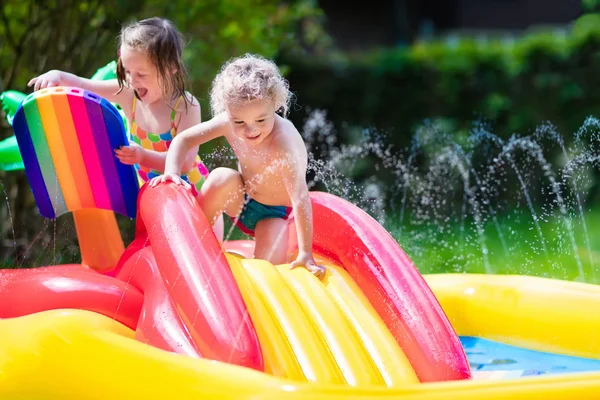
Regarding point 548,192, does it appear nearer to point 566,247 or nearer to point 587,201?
point 587,201

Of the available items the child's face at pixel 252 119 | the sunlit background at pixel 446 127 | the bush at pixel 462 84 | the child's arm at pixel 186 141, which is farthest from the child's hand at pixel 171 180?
the bush at pixel 462 84

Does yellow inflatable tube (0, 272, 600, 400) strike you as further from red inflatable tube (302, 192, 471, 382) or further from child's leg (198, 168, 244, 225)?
child's leg (198, 168, 244, 225)

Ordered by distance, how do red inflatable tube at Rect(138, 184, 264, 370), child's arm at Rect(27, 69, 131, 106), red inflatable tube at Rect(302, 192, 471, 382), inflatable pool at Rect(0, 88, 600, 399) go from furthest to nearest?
child's arm at Rect(27, 69, 131, 106), red inflatable tube at Rect(302, 192, 471, 382), red inflatable tube at Rect(138, 184, 264, 370), inflatable pool at Rect(0, 88, 600, 399)

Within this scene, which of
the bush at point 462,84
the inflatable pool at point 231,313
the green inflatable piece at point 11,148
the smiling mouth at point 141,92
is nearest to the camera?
the inflatable pool at point 231,313

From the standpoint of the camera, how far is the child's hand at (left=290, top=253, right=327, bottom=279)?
3.37 m

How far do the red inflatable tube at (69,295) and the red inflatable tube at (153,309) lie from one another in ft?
0.24

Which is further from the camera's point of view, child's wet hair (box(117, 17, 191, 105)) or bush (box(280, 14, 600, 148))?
bush (box(280, 14, 600, 148))

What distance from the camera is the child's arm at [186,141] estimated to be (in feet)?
11.2

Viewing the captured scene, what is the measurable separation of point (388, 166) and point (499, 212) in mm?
1103

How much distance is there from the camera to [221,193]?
3545mm

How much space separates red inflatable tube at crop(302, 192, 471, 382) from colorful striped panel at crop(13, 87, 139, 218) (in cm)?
78

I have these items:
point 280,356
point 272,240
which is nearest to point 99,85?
point 272,240

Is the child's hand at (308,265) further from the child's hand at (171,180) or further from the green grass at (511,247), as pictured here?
the green grass at (511,247)

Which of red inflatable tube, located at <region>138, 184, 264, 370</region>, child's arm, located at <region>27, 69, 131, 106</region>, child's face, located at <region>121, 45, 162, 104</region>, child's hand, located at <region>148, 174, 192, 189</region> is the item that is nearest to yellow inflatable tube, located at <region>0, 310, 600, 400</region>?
red inflatable tube, located at <region>138, 184, 264, 370</region>
